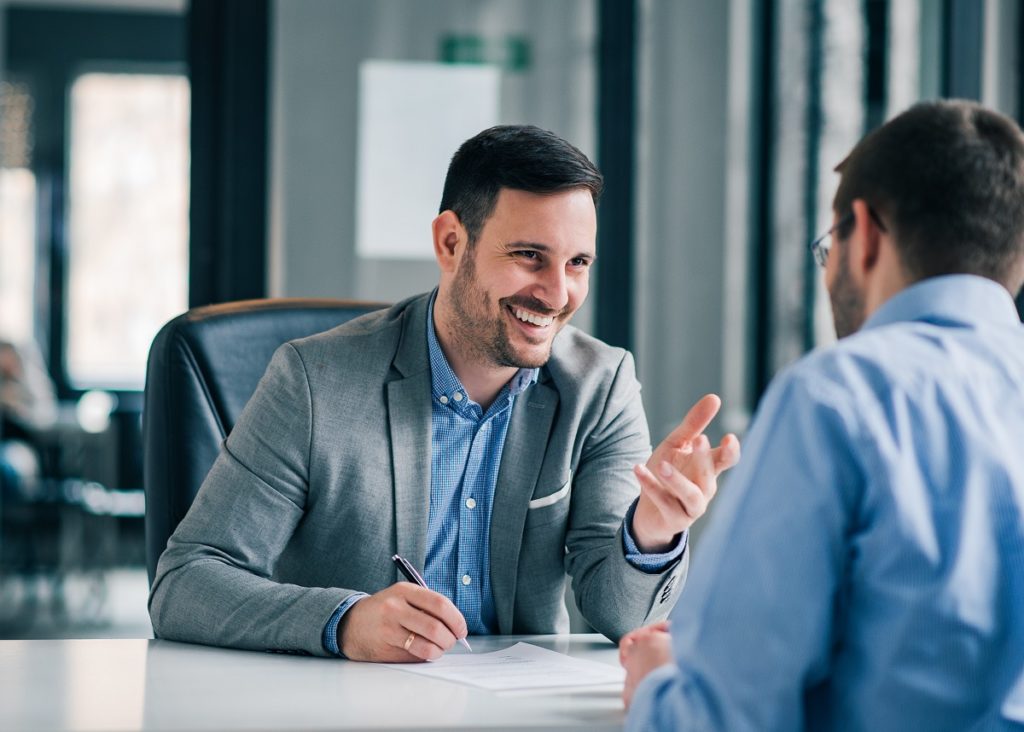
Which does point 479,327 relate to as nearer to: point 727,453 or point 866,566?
point 727,453

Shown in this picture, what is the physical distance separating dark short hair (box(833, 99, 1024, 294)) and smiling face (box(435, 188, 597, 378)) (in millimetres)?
710

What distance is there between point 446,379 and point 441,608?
48 centimetres

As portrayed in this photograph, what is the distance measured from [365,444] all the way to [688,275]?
2203 mm

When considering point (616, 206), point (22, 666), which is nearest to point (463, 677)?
point (22, 666)

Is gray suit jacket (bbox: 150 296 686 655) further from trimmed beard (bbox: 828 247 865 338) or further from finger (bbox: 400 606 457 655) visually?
trimmed beard (bbox: 828 247 865 338)

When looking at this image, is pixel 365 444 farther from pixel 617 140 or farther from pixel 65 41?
pixel 65 41

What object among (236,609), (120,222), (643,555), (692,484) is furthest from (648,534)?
(120,222)

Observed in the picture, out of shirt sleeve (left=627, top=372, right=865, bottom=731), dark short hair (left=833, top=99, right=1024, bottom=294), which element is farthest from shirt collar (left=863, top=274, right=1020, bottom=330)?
shirt sleeve (left=627, top=372, right=865, bottom=731)

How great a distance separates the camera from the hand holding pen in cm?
122

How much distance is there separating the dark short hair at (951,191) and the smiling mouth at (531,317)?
0.74 meters

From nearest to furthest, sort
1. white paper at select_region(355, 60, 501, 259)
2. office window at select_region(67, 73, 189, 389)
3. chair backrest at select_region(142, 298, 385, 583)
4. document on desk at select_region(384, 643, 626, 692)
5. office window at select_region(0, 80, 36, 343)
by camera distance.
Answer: document on desk at select_region(384, 643, 626, 692) → chair backrest at select_region(142, 298, 385, 583) → white paper at select_region(355, 60, 501, 259) → office window at select_region(0, 80, 36, 343) → office window at select_region(67, 73, 189, 389)

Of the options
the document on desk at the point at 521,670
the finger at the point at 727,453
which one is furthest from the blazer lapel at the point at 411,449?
the finger at the point at 727,453

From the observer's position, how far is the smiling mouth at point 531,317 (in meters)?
1.64

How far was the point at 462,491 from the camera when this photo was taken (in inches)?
63.9
